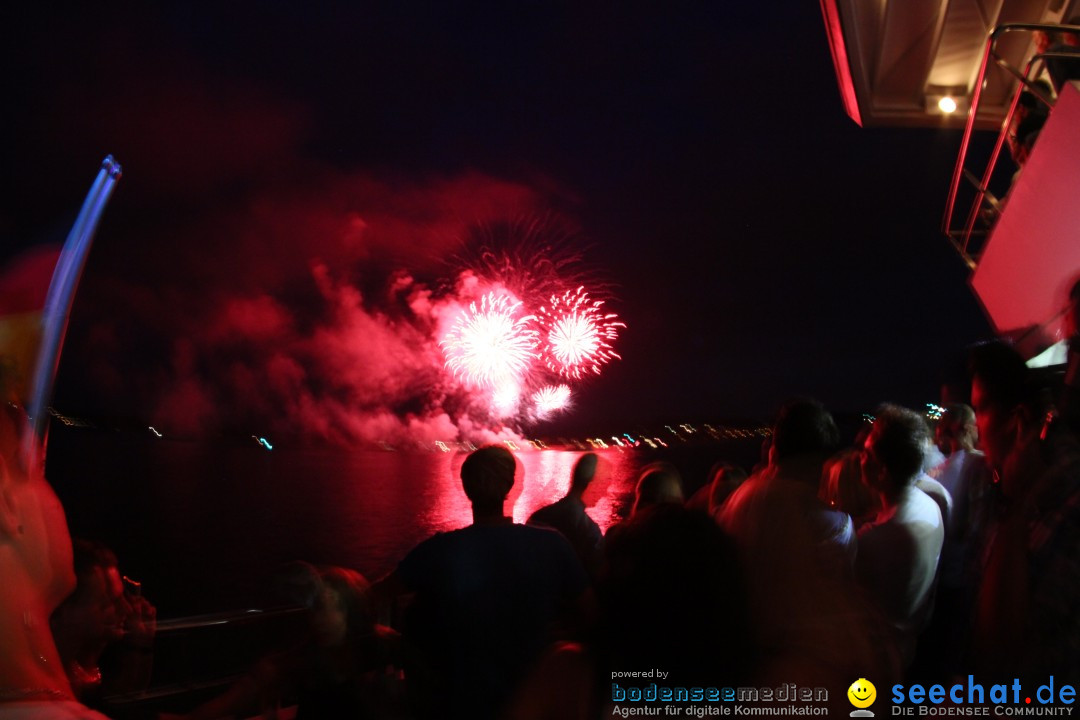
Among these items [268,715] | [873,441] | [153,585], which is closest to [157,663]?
[153,585]

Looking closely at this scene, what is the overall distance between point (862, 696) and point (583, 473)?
10.9ft

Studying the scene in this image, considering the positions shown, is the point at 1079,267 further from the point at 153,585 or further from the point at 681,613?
A: the point at 153,585

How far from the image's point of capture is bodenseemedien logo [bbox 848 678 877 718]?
201 centimetres

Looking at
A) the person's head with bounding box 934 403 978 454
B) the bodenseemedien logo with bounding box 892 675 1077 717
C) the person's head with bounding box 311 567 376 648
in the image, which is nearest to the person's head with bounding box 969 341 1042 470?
the bodenseemedien logo with bounding box 892 675 1077 717

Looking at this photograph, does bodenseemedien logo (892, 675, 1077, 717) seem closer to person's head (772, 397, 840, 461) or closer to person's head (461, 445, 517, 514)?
person's head (772, 397, 840, 461)

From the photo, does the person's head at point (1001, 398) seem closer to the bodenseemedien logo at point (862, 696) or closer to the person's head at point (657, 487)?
the bodenseemedien logo at point (862, 696)

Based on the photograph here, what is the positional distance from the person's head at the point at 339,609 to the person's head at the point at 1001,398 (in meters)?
2.57

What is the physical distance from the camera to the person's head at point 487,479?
3.39m

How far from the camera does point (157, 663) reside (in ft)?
75.1

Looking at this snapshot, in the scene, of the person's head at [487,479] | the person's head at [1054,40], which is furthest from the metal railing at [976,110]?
the person's head at [487,479]

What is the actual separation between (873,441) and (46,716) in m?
3.45

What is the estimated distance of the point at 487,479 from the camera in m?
3.42

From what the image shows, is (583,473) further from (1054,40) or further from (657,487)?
(1054,40)

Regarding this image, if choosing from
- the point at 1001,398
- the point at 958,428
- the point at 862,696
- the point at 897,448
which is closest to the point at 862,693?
the point at 862,696
